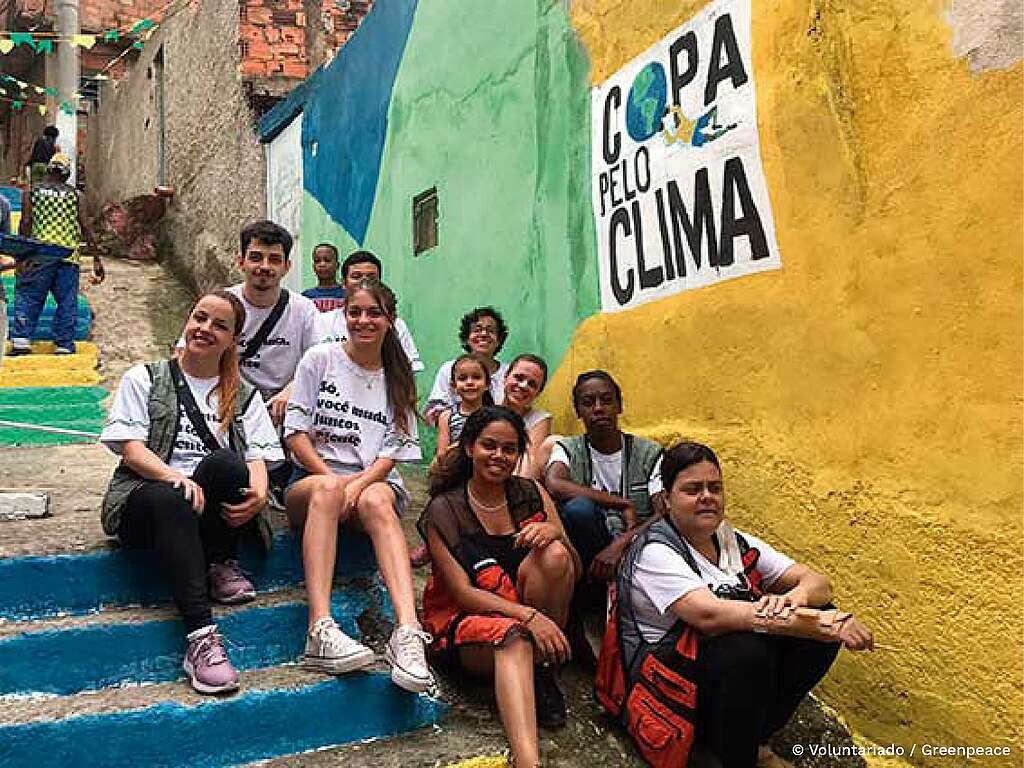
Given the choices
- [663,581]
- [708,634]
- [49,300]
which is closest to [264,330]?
[663,581]

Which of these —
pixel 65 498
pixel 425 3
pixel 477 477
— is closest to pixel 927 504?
pixel 477 477

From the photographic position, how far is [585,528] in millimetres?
3199

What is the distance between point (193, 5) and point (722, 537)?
34.4ft

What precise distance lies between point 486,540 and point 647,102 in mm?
1918

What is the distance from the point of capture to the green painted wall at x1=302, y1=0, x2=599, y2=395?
4.30 metres

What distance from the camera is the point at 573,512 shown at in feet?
10.5

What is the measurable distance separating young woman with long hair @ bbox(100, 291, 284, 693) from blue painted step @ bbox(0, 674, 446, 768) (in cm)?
11

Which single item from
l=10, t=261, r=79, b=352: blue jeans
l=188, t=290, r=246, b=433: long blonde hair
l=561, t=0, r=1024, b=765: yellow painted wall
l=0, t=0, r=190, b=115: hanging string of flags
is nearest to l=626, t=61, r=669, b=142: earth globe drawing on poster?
l=561, t=0, r=1024, b=765: yellow painted wall

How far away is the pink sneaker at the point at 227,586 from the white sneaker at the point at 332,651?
1.11ft

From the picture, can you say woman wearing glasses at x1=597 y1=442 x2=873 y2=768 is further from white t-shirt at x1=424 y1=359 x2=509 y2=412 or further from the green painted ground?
the green painted ground

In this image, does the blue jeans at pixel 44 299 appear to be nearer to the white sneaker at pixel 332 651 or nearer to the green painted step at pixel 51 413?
the green painted step at pixel 51 413

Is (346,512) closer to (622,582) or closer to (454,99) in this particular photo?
(622,582)

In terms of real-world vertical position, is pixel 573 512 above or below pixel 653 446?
below

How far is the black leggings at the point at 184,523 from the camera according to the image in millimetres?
2645
